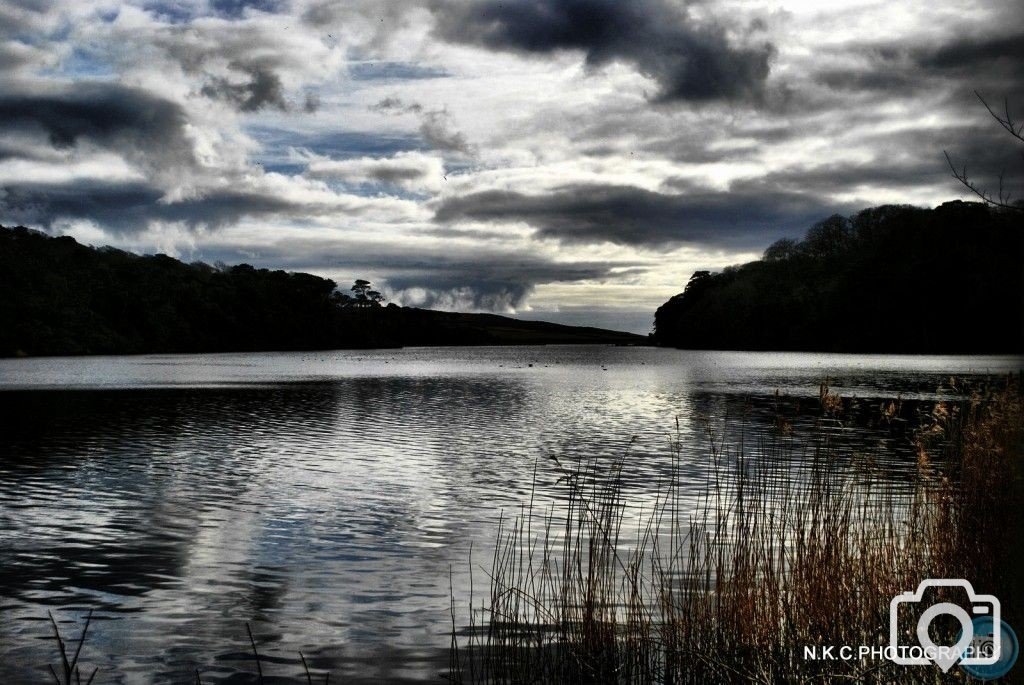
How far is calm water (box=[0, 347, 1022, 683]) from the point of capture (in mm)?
10773

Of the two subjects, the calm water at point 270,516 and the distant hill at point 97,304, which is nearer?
the calm water at point 270,516

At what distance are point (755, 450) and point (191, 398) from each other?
34363mm

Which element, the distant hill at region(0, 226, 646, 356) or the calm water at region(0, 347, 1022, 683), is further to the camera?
the distant hill at region(0, 226, 646, 356)

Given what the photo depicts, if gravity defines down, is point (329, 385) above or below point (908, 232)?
below

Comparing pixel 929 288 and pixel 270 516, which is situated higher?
pixel 929 288

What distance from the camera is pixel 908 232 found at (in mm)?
148750

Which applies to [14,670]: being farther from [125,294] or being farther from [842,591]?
[125,294]

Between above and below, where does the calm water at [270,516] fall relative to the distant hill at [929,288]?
below

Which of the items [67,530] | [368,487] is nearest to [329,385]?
[368,487]

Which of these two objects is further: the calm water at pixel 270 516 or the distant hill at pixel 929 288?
the distant hill at pixel 929 288

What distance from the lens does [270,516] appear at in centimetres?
1848

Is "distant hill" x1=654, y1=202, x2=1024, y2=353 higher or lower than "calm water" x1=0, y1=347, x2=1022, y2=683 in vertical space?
higher

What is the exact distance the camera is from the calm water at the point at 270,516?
1077cm

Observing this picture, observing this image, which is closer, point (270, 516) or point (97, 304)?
point (270, 516)
